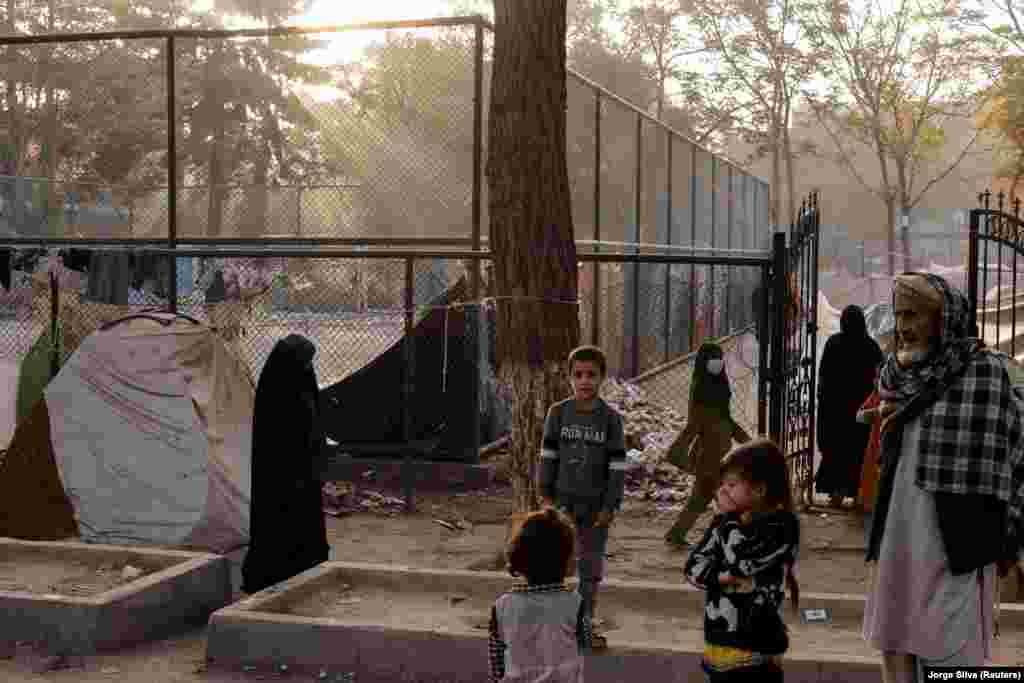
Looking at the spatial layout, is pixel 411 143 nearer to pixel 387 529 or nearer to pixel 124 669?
pixel 387 529

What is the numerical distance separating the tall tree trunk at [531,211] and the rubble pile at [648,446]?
7.86ft

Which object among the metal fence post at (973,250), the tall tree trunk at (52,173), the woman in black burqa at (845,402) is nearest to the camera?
the metal fence post at (973,250)

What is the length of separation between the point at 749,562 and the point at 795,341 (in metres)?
6.23

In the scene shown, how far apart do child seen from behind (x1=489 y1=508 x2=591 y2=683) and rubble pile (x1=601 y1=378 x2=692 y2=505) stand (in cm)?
538

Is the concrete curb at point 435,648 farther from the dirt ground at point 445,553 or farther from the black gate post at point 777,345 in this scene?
the black gate post at point 777,345

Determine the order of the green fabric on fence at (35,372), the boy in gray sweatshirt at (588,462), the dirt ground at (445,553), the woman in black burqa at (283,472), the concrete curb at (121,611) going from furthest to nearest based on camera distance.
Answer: the green fabric on fence at (35,372) → the woman in black burqa at (283,472) → the concrete curb at (121,611) → the dirt ground at (445,553) → the boy in gray sweatshirt at (588,462)

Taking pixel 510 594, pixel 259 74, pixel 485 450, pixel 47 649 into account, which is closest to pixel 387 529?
pixel 485 450

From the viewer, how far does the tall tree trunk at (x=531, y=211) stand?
23.7 feet

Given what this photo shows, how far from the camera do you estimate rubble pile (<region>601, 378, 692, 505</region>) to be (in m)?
11.1

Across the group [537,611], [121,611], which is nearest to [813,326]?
[121,611]

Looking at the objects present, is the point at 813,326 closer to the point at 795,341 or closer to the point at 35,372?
the point at 795,341

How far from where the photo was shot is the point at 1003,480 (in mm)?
4223

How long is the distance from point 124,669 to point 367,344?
20.2ft

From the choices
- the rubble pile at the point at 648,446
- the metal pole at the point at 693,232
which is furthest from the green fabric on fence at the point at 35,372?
the metal pole at the point at 693,232
